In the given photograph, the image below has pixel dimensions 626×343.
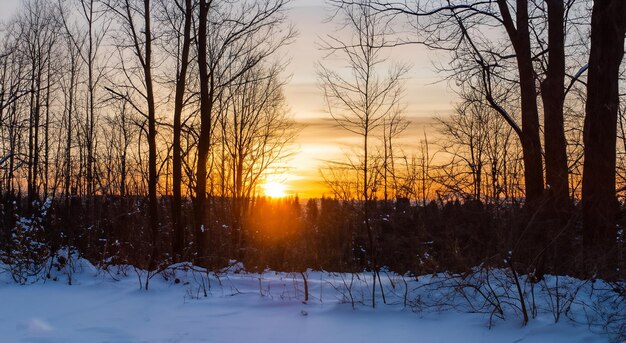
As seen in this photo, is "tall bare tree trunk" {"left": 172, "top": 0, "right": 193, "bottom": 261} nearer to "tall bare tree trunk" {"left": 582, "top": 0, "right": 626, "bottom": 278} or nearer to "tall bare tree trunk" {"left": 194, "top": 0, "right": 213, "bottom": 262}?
"tall bare tree trunk" {"left": 194, "top": 0, "right": 213, "bottom": 262}

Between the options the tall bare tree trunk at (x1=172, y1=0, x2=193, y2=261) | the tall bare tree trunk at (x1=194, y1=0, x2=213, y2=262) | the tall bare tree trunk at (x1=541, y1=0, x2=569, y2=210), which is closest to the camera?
the tall bare tree trunk at (x1=541, y1=0, x2=569, y2=210)

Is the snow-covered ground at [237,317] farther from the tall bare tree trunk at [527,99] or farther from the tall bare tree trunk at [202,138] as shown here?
the tall bare tree trunk at [527,99]

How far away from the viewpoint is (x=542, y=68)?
13.9 metres

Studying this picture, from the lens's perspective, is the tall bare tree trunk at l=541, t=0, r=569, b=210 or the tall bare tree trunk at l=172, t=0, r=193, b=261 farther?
the tall bare tree trunk at l=172, t=0, r=193, b=261

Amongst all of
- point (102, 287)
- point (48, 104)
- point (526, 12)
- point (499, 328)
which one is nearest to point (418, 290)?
point (499, 328)

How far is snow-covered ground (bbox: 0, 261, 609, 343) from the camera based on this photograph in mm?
6461

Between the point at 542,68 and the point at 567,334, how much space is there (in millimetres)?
9480

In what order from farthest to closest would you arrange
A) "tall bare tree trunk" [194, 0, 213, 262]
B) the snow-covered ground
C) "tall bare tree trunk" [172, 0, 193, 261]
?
"tall bare tree trunk" [172, 0, 193, 261] < "tall bare tree trunk" [194, 0, 213, 262] < the snow-covered ground

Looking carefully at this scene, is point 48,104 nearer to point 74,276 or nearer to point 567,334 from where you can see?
point 74,276

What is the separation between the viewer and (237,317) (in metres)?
7.54

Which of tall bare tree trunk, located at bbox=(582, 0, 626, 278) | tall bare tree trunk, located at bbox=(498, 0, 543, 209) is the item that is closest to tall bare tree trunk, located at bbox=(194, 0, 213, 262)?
tall bare tree trunk, located at bbox=(498, 0, 543, 209)

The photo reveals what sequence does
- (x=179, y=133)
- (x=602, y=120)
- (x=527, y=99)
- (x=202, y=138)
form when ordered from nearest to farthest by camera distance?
(x=602, y=120) < (x=527, y=99) < (x=202, y=138) < (x=179, y=133)

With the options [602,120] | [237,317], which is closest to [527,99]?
[602,120]

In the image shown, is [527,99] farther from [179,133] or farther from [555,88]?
[179,133]
